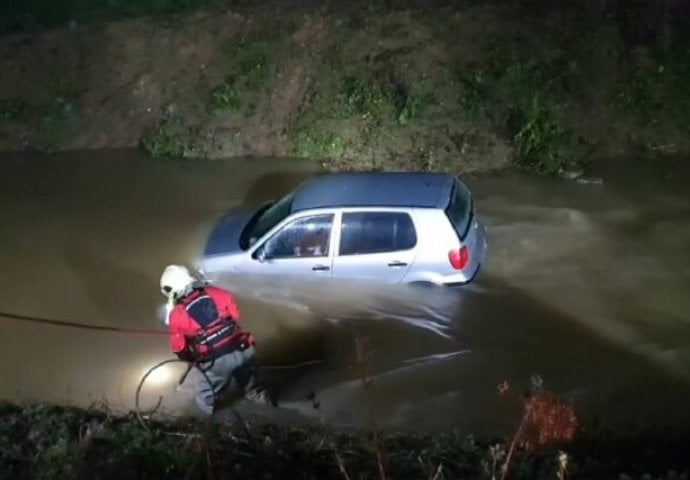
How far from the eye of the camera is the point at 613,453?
7.89 meters

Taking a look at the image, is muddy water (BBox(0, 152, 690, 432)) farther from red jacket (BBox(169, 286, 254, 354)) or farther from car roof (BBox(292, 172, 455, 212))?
red jacket (BBox(169, 286, 254, 354))

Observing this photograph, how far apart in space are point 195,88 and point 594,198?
767 centimetres

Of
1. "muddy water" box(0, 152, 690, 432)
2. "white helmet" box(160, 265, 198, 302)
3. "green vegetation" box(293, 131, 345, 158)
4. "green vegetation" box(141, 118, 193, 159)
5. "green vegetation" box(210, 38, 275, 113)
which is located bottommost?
"muddy water" box(0, 152, 690, 432)

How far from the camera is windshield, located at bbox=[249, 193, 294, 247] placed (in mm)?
11164

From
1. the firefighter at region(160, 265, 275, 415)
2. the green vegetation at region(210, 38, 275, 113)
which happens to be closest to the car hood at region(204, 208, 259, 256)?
the firefighter at region(160, 265, 275, 415)

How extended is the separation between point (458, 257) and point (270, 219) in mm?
2326

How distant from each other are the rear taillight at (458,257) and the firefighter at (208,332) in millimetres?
2624

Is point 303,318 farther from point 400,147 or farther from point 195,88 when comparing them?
point 195,88

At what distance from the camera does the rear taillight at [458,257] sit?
10.7m

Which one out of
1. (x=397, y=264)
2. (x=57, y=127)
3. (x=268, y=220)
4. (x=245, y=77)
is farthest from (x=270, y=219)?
(x=57, y=127)

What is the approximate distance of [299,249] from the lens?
10977 mm

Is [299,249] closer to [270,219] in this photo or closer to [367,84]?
[270,219]

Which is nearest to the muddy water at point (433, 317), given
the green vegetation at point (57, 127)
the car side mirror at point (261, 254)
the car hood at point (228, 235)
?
the car side mirror at point (261, 254)

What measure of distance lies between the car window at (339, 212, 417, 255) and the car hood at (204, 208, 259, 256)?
138 cm
